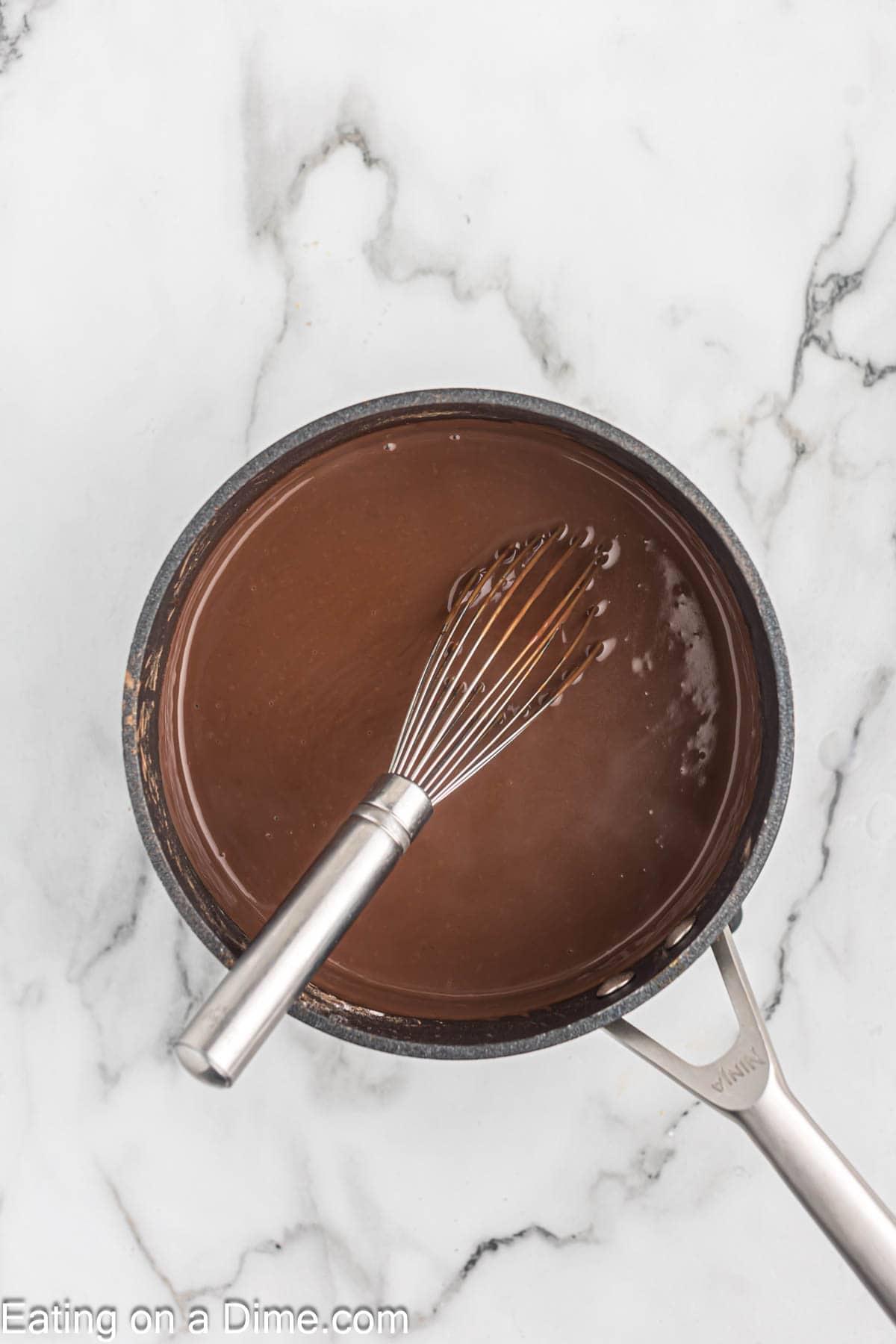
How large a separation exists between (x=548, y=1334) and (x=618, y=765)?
52 centimetres

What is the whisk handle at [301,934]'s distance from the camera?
59 cm

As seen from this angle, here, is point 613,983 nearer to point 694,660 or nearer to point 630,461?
point 694,660

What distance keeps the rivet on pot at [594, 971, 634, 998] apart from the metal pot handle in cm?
8

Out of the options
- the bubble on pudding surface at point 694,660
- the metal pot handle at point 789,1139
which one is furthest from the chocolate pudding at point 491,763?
the metal pot handle at point 789,1139

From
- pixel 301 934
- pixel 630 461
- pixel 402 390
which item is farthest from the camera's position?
pixel 402 390

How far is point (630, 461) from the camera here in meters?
0.82

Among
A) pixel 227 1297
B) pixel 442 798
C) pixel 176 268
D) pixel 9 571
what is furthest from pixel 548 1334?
pixel 176 268

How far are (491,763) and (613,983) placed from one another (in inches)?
7.9

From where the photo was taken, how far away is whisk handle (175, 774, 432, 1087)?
0.59m

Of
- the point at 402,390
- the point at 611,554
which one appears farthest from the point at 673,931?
the point at 402,390

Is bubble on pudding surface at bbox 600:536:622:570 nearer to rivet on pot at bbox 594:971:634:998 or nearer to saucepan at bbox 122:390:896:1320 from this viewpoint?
saucepan at bbox 122:390:896:1320

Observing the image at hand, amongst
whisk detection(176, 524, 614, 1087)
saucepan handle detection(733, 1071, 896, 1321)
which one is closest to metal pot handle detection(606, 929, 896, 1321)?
saucepan handle detection(733, 1071, 896, 1321)

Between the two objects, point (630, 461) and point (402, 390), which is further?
point (402, 390)

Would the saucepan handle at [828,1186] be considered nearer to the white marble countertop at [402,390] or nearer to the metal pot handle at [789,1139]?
the metal pot handle at [789,1139]
